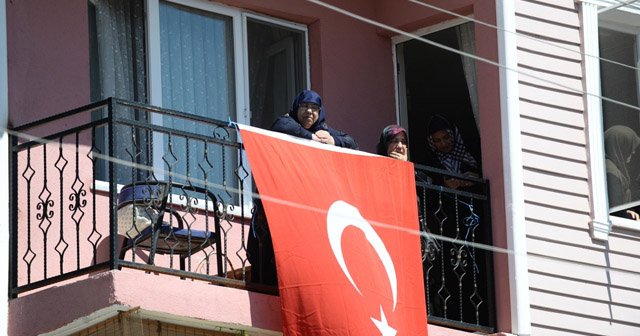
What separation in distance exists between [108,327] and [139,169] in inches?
79.6

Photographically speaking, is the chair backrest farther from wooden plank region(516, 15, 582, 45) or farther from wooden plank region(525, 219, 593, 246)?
wooden plank region(516, 15, 582, 45)

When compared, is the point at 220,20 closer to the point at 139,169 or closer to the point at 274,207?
the point at 139,169

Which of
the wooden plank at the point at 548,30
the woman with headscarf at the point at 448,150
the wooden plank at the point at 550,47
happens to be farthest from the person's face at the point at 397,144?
the wooden plank at the point at 548,30

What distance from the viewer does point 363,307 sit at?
13.5 metres

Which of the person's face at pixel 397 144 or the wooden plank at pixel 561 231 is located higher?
the person's face at pixel 397 144

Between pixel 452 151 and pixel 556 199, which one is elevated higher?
pixel 452 151

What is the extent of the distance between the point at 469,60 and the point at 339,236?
11.5ft

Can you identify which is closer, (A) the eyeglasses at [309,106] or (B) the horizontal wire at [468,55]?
(A) the eyeglasses at [309,106]

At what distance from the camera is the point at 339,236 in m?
A: 13.5

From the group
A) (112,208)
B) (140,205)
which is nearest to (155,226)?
(140,205)

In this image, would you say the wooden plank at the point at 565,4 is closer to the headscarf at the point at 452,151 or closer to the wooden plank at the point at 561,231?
the headscarf at the point at 452,151

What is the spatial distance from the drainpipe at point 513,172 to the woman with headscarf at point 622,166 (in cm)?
139

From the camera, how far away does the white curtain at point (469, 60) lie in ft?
53.8

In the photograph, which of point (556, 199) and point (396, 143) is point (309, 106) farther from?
point (556, 199)
